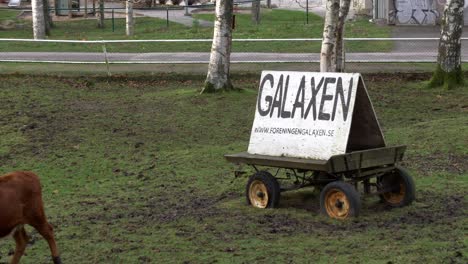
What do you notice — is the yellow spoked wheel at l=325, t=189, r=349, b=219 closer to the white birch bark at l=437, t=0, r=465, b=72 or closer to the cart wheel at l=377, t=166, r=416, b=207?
the cart wheel at l=377, t=166, r=416, b=207

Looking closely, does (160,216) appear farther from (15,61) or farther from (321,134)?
(15,61)

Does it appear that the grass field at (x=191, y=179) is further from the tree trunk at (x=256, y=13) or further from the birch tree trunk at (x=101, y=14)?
the birch tree trunk at (x=101, y=14)

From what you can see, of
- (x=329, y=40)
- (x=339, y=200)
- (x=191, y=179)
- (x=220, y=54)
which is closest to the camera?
(x=339, y=200)

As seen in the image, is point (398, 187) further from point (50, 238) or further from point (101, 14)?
point (101, 14)

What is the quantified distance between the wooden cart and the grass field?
0.60ft

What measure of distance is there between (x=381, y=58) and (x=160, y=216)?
1668 centimetres

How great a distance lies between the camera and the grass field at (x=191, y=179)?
943 centimetres

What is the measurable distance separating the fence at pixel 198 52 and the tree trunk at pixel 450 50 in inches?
132

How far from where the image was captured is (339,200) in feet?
34.3

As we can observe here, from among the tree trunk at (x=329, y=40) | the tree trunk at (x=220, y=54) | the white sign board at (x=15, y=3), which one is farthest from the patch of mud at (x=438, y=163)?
the white sign board at (x=15, y=3)

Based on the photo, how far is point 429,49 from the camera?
2766 centimetres

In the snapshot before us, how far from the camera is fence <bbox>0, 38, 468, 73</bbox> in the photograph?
26391mm

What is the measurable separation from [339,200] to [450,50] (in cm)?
1212

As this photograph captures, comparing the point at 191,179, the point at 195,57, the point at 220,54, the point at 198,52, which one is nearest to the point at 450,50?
the point at 220,54
